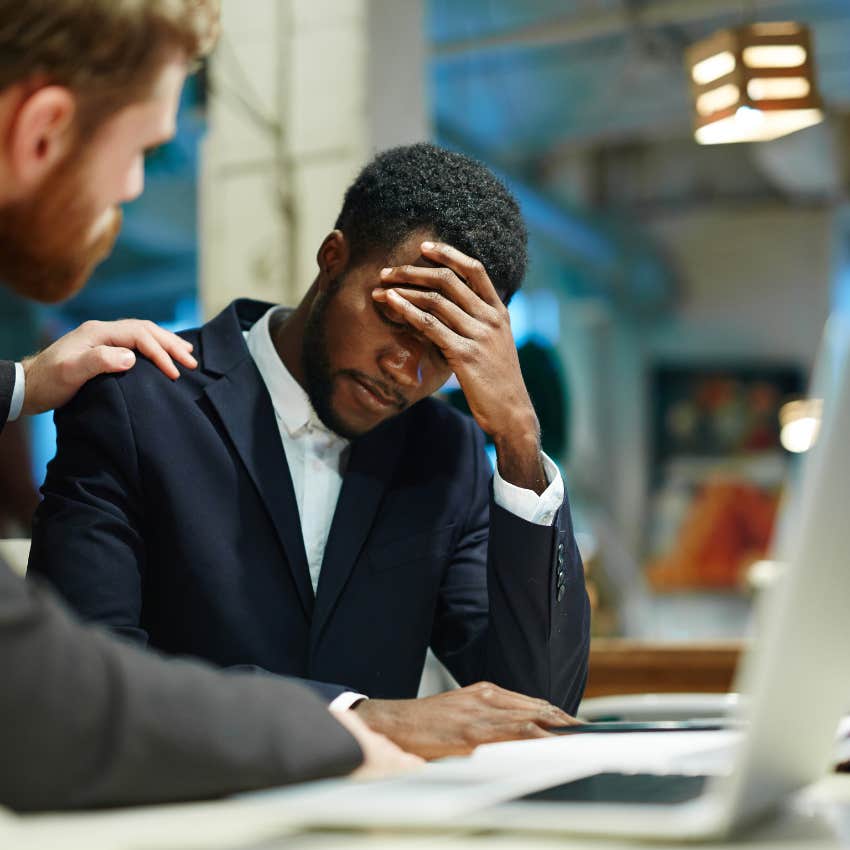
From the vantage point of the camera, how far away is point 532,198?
812 centimetres

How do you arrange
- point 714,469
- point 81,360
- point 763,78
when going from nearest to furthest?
1. point 81,360
2. point 763,78
3. point 714,469

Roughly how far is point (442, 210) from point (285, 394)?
12.7 inches

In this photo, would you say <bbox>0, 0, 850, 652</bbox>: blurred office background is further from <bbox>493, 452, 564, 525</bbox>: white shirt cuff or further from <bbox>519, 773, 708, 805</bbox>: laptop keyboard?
<bbox>519, 773, 708, 805</bbox>: laptop keyboard

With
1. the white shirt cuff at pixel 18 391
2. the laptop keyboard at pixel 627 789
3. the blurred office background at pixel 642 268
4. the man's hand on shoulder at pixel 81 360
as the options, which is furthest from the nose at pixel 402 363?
the blurred office background at pixel 642 268

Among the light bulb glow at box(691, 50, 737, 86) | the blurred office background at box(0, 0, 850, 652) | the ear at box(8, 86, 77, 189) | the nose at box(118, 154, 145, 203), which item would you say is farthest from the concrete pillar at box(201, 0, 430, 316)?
the ear at box(8, 86, 77, 189)

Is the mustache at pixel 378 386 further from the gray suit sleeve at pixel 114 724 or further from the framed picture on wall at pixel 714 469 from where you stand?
the framed picture on wall at pixel 714 469

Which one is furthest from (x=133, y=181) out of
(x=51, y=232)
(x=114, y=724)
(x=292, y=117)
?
(x=292, y=117)

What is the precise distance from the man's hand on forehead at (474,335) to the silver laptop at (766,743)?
776mm

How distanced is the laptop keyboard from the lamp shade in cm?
320

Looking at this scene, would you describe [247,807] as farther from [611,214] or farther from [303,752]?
[611,214]

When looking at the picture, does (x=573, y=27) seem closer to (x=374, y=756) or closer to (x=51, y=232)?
(x=51, y=232)

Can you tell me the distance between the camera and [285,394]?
154cm

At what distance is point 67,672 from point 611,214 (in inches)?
396

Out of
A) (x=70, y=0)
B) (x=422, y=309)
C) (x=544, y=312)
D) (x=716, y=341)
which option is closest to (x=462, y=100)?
(x=544, y=312)
